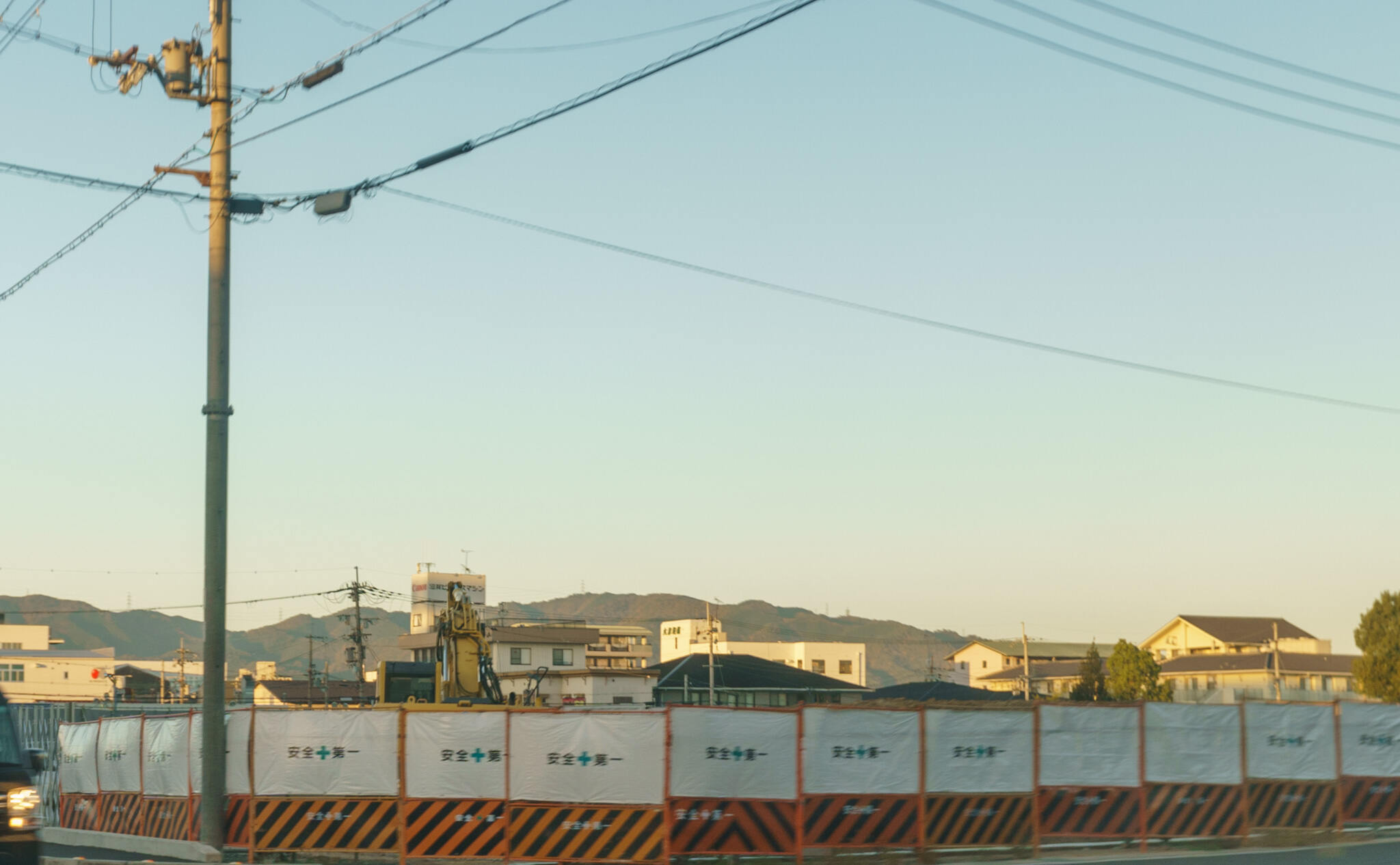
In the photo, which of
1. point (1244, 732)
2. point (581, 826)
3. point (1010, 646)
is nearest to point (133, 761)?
point (581, 826)

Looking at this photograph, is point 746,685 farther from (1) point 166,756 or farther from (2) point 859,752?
(2) point 859,752

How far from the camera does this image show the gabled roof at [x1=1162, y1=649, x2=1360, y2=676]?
113 metres

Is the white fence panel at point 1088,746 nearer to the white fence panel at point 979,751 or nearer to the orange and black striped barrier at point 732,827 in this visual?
the white fence panel at point 979,751

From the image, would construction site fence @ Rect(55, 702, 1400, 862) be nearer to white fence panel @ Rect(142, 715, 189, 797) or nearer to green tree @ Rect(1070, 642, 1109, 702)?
white fence panel @ Rect(142, 715, 189, 797)

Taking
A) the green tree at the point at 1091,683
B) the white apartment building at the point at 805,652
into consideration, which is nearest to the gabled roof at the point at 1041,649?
the white apartment building at the point at 805,652

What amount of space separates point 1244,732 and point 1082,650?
170 meters

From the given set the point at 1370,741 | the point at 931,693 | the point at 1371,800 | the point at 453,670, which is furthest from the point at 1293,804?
the point at 931,693

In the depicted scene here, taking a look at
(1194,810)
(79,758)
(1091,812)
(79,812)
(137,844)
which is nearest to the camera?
(1091,812)

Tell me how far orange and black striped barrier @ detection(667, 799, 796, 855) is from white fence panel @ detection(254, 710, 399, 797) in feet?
15.4

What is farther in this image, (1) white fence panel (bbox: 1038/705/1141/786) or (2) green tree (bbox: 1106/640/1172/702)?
(2) green tree (bbox: 1106/640/1172/702)

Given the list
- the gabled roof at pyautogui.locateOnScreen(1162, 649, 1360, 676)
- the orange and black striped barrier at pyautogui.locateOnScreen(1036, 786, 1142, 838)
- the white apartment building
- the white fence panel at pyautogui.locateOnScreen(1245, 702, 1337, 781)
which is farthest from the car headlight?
the white apartment building

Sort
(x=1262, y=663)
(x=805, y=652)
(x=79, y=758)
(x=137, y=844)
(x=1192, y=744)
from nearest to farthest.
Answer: (x=1192, y=744)
(x=137, y=844)
(x=79, y=758)
(x=1262, y=663)
(x=805, y=652)

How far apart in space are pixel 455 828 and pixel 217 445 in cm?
699

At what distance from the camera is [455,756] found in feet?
64.1
